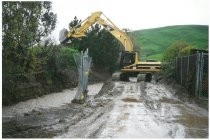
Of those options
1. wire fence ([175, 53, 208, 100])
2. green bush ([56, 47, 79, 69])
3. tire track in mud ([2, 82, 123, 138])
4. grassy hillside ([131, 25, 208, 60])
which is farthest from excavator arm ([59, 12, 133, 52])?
tire track in mud ([2, 82, 123, 138])

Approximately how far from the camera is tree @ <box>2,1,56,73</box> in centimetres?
1202

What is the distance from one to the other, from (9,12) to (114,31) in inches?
472

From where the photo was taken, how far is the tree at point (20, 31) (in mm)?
12023

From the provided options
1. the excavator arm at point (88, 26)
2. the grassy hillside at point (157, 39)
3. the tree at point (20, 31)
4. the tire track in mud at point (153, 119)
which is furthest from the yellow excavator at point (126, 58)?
the tire track in mud at point (153, 119)

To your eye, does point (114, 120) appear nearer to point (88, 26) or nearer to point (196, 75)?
point (196, 75)

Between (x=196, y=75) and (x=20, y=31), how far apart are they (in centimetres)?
607

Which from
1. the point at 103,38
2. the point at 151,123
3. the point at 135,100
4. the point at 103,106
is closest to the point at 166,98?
the point at 135,100

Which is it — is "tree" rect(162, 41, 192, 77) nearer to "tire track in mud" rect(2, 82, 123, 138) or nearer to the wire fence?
the wire fence

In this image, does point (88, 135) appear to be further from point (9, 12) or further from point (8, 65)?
point (8, 65)

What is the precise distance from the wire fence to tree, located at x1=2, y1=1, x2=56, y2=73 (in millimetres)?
5704

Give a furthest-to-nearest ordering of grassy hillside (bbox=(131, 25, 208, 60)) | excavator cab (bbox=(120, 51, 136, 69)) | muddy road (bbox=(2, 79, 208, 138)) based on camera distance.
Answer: grassy hillside (bbox=(131, 25, 208, 60)) → excavator cab (bbox=(120, 51, 136, 69)) → muddy road (bbox=(2, 79, 208, 138))

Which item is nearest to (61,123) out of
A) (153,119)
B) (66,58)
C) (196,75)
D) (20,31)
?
(153,119)

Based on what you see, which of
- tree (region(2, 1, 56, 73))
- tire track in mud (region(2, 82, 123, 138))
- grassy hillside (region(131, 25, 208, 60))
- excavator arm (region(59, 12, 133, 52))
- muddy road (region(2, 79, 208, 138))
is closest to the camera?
tire track in mud (region(2, 82, 123, 138))

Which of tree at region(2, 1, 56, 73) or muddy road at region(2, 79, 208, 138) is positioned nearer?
muddy road at region(2, 79, 208, 138)
